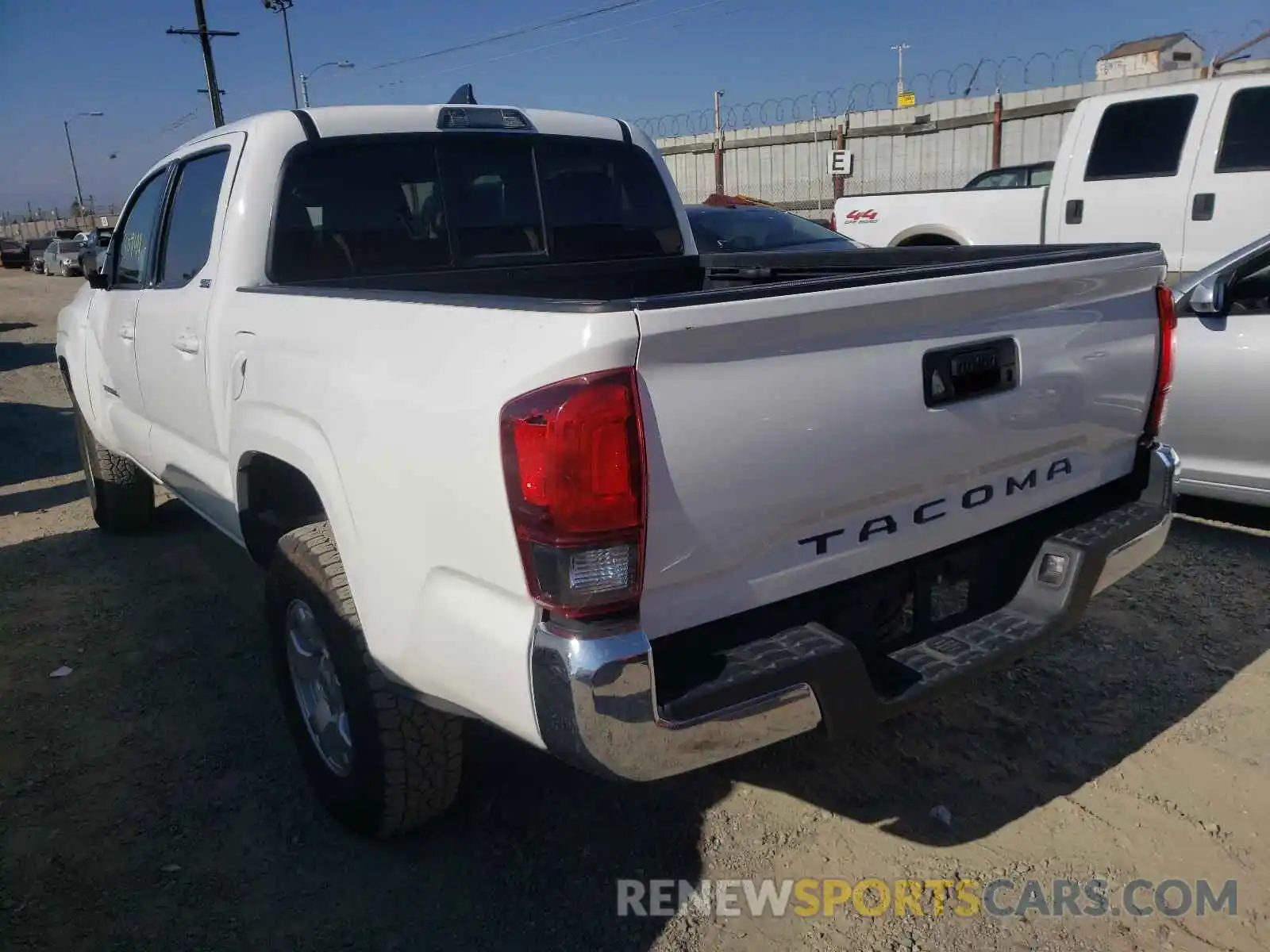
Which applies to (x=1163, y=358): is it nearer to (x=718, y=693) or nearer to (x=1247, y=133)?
(x=718, y=693)

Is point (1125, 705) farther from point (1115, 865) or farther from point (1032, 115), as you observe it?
point (1032, 115)

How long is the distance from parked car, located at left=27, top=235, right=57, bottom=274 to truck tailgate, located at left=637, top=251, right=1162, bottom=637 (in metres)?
43.4

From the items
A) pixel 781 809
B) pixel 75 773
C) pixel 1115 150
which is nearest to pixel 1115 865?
pixel 781 809

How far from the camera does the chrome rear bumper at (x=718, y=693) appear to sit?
1.89 metres

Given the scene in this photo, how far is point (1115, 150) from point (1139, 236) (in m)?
0.78

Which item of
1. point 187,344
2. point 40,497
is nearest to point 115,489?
point 40,497

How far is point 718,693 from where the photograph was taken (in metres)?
2.01

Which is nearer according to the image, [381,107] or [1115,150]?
[381,107]

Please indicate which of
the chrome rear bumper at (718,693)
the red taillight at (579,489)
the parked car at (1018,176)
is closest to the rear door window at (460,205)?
the red taillight at (579,489)

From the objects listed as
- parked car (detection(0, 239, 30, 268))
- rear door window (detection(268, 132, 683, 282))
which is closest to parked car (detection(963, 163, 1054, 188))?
rear door window (detection(268, 132, 683, 282))

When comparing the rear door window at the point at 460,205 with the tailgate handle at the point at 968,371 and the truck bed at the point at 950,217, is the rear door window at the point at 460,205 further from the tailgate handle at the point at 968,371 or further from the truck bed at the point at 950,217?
the truck bed at the point at 950,217

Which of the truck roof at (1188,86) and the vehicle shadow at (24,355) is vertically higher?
the truck roof at (1188,86)

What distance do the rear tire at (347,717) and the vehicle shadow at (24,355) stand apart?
12.3 metres

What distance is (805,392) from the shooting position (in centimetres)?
208
